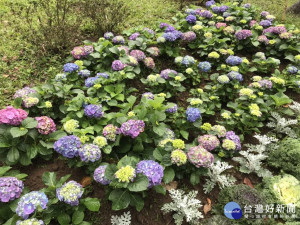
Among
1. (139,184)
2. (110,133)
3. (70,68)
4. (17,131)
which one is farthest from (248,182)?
(70,68)

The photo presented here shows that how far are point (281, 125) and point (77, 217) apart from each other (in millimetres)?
2854

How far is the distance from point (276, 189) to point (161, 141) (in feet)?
4.35

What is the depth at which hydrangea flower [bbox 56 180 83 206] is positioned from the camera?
202 cm

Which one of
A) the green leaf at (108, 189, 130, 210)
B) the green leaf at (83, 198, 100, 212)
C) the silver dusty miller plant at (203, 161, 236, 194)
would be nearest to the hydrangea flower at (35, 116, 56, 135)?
the green leaf at (83, 198, 100, 212)

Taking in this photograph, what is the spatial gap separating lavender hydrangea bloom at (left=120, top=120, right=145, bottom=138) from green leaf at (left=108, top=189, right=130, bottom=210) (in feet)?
1.89

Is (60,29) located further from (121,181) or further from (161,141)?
(121,181)

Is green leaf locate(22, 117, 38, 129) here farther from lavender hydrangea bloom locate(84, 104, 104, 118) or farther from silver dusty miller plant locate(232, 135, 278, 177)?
silver dusty miller plant locate(232, 135, 278, 177)

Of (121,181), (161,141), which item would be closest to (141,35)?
(161,141)

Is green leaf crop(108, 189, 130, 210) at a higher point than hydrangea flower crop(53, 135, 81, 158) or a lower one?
lower

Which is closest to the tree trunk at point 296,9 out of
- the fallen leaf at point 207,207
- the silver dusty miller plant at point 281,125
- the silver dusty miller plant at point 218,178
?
the silver dusty miller plant at point 281,125

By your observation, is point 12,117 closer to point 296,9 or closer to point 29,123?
point 29,123

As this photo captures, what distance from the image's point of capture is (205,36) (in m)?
4.70

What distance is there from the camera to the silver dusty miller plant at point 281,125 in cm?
330

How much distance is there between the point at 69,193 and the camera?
6.64ft
